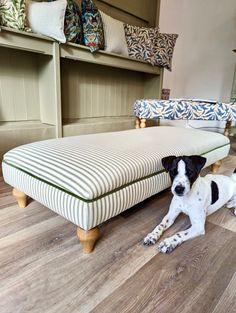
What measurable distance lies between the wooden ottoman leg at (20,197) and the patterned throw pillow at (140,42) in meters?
1.83

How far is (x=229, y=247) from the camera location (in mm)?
886

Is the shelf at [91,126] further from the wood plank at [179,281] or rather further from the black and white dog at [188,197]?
the wood plank at [179,281]

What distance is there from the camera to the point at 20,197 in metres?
1.08

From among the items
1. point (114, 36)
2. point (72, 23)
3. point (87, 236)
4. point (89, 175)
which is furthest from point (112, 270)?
point (114, 36)

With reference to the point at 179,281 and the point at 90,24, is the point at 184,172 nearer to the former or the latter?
the point at 179,281

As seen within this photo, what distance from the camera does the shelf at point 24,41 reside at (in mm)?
1365

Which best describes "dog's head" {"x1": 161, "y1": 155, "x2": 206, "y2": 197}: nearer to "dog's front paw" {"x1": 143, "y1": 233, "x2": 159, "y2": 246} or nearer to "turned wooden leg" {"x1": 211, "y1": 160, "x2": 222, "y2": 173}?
"dog's front paw" {"x1": 143, "y1": 233, "x2": 159, "y2": 246}

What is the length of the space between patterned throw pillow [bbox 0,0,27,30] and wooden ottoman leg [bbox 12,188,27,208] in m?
1.06

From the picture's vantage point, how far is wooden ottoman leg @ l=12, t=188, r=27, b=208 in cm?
107

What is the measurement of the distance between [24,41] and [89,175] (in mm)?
1223

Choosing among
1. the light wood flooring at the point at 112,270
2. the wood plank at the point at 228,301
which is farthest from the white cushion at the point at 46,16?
the wood plank at the point at 228,301

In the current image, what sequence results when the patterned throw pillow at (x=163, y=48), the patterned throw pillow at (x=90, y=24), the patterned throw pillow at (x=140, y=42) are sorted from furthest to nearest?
the patterned throw pillow at (x=163, y=48)
the patterned throw pillow at (x=140, y=42)
the patterned throw pillow at (x=90, y=24)

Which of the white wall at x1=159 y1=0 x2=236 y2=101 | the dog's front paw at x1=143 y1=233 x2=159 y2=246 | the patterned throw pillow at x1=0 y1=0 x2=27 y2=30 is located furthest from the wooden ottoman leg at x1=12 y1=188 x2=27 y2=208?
the white wall at x1=159 y1=0 x2=236 y2=101

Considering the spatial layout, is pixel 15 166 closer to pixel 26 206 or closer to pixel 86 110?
pixel 26 206
